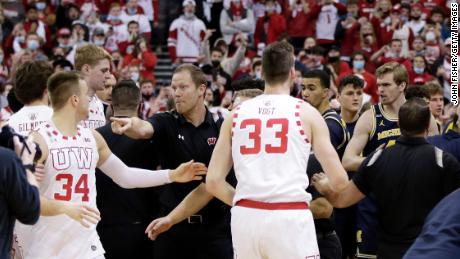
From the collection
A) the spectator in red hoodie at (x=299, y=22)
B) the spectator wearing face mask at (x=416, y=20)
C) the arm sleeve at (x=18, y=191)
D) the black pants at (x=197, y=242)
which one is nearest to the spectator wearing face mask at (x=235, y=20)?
the spectator in red hoodie at (x=299, y=22)

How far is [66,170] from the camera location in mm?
6852

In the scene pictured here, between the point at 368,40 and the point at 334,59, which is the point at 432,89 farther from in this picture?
the point at 368,40

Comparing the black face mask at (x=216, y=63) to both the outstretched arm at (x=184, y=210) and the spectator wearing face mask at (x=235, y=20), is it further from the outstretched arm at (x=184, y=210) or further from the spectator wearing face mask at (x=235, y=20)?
the outstretched arm at (x=184, y=210)

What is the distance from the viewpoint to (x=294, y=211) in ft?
21.1

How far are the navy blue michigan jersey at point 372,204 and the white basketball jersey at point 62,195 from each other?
298 centimetres

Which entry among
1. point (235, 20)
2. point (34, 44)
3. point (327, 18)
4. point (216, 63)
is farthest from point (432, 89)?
point (34, 44)

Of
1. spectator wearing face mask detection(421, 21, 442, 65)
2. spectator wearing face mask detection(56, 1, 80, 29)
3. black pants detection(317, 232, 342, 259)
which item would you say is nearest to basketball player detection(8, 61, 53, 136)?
black pants detection(317, 232, 342, 259)

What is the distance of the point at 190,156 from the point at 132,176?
80 centimetres

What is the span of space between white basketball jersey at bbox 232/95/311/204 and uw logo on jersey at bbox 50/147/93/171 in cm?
121

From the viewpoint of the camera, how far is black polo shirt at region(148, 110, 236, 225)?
8062 millimetres

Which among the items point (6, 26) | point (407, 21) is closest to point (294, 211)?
point (407, 21)

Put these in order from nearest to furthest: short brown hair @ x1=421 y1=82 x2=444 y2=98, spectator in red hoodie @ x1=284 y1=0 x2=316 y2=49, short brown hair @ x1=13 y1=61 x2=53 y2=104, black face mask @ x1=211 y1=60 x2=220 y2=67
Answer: short brown hair @ x1=13 y1=61 x2=53 y2=104 < short brown hair @ x1=421 y1=82 x2=444 y2=98 < black face mask @ x1=211 y1=60 x2=220 y2=67 < spectator in red hoodie @ x1=284 y1=0 x2=316 y2=49

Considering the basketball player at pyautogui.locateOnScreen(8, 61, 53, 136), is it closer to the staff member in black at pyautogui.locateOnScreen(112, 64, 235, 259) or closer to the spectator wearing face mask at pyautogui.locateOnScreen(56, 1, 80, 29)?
the staff member in black at pyautogui.locateOnScreen(112, 64, 235, 259)

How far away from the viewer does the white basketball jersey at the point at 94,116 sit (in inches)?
376
